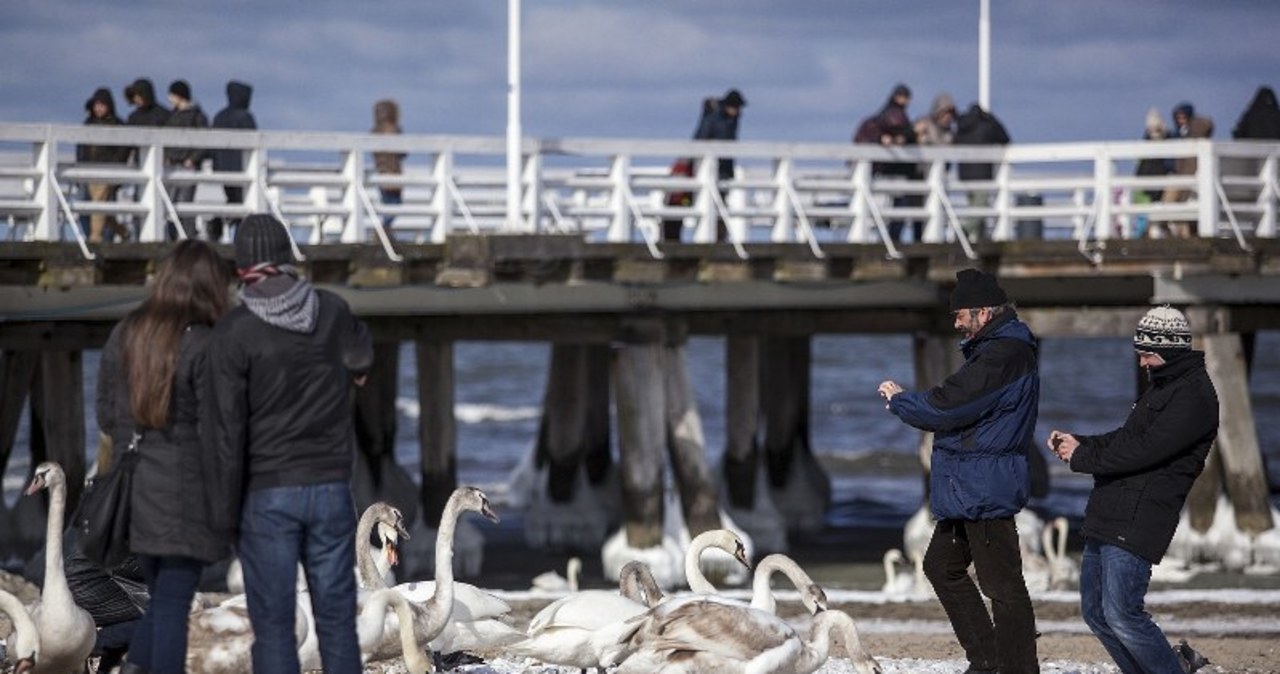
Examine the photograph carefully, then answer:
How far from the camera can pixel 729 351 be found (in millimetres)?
24859

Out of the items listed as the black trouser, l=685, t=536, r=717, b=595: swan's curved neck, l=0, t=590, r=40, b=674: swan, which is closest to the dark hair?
l=0, t=590, r=40, b=674: swan

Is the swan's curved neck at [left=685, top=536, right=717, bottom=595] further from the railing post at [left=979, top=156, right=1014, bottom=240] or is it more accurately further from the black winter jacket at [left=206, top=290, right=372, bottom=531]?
the railing post at [left=979, top=156, right=1014, bottom=240]

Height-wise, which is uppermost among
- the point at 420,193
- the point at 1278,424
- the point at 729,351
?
the point at 420,193

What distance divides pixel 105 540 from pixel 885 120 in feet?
51.2

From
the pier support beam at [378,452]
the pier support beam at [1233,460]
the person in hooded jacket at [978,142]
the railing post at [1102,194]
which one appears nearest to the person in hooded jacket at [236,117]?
the pier support beam at [378,452]

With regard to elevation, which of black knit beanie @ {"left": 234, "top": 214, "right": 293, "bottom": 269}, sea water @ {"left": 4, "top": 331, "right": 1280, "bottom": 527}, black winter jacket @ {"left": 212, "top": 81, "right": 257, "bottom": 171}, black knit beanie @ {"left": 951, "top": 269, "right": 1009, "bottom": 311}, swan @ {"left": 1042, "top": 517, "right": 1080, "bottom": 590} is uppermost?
black winter jacket @ {"left": 212, "top": 81, "right": 257, "bottom": 171}

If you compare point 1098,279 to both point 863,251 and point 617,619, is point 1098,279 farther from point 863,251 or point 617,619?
point 617,619

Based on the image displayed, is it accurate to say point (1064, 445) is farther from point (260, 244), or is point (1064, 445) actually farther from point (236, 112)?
point (236, 112)

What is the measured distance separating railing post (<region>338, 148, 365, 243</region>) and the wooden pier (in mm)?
287

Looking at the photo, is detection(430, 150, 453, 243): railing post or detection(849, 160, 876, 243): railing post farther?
→ detection(849, 160, 876, 243): railing post

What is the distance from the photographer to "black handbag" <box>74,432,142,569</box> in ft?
26.4

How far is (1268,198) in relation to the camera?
22.4 m

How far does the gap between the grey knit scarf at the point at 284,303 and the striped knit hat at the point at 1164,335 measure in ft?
10.8

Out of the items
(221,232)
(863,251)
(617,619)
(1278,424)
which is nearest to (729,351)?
(863,251)
